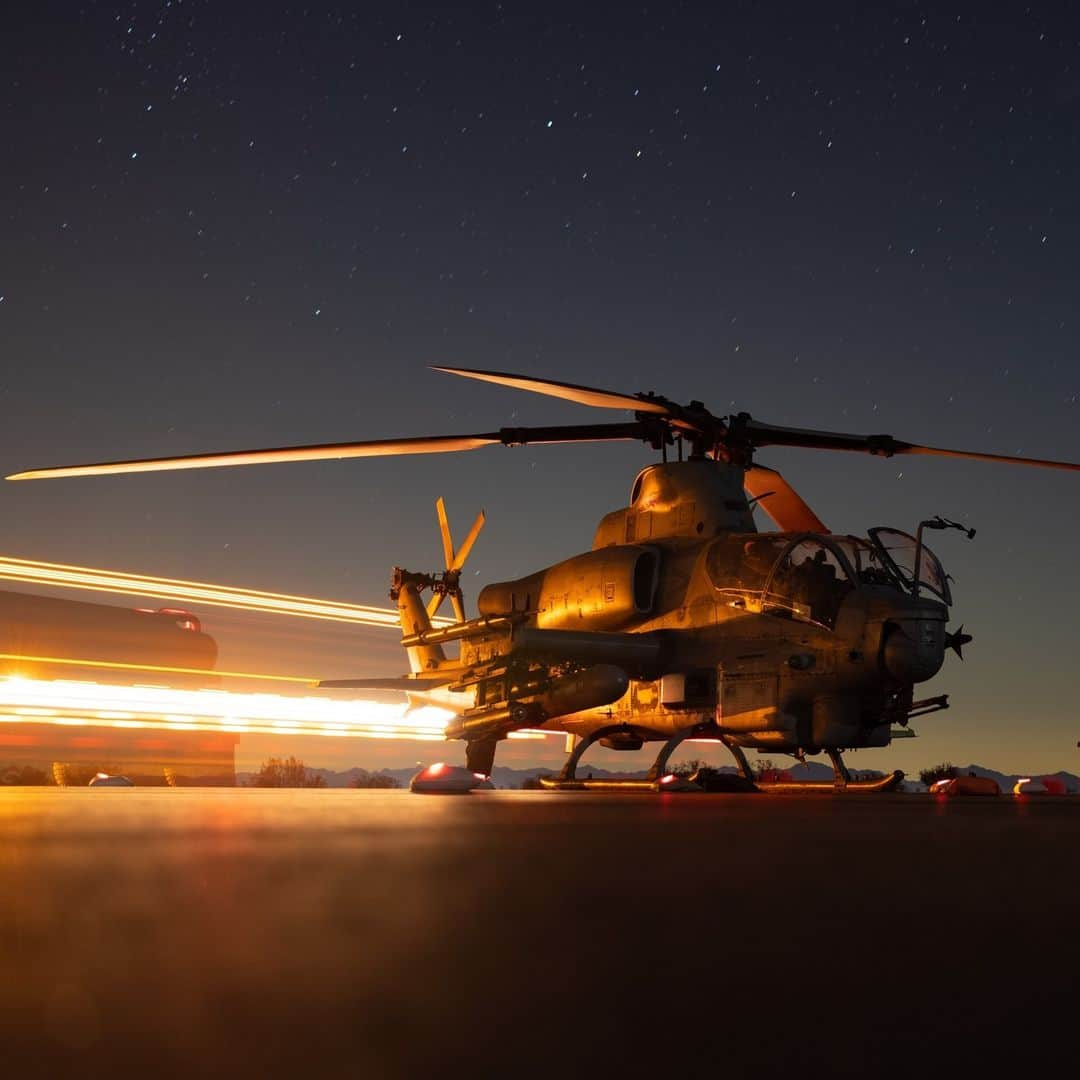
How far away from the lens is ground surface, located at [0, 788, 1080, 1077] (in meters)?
1.01

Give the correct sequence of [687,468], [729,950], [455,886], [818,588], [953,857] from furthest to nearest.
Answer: [687,468], [818,588], [953,857], [455,886], [729,950]

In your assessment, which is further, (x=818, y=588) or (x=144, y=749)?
(x=144, y=749)

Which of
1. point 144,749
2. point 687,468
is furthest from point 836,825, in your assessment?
point 144,749

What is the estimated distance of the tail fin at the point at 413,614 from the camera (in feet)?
89.3

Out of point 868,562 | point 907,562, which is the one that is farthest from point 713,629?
point 907,562

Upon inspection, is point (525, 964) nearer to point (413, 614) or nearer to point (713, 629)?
point (713, 629)

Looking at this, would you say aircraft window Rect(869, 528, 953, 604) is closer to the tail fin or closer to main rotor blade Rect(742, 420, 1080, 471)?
main rotor blade Rect(742, 420, 1080, 471)

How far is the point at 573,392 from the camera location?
17312 millimetres

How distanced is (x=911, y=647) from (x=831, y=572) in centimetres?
158

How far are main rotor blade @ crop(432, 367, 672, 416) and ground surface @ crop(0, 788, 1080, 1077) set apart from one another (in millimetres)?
12878

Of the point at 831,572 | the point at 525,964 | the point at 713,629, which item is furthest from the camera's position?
the point at 713,629

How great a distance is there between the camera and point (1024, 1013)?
1.20 metres

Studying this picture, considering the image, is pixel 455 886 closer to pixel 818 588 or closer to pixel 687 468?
pixel 818 588

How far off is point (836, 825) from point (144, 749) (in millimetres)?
141659
